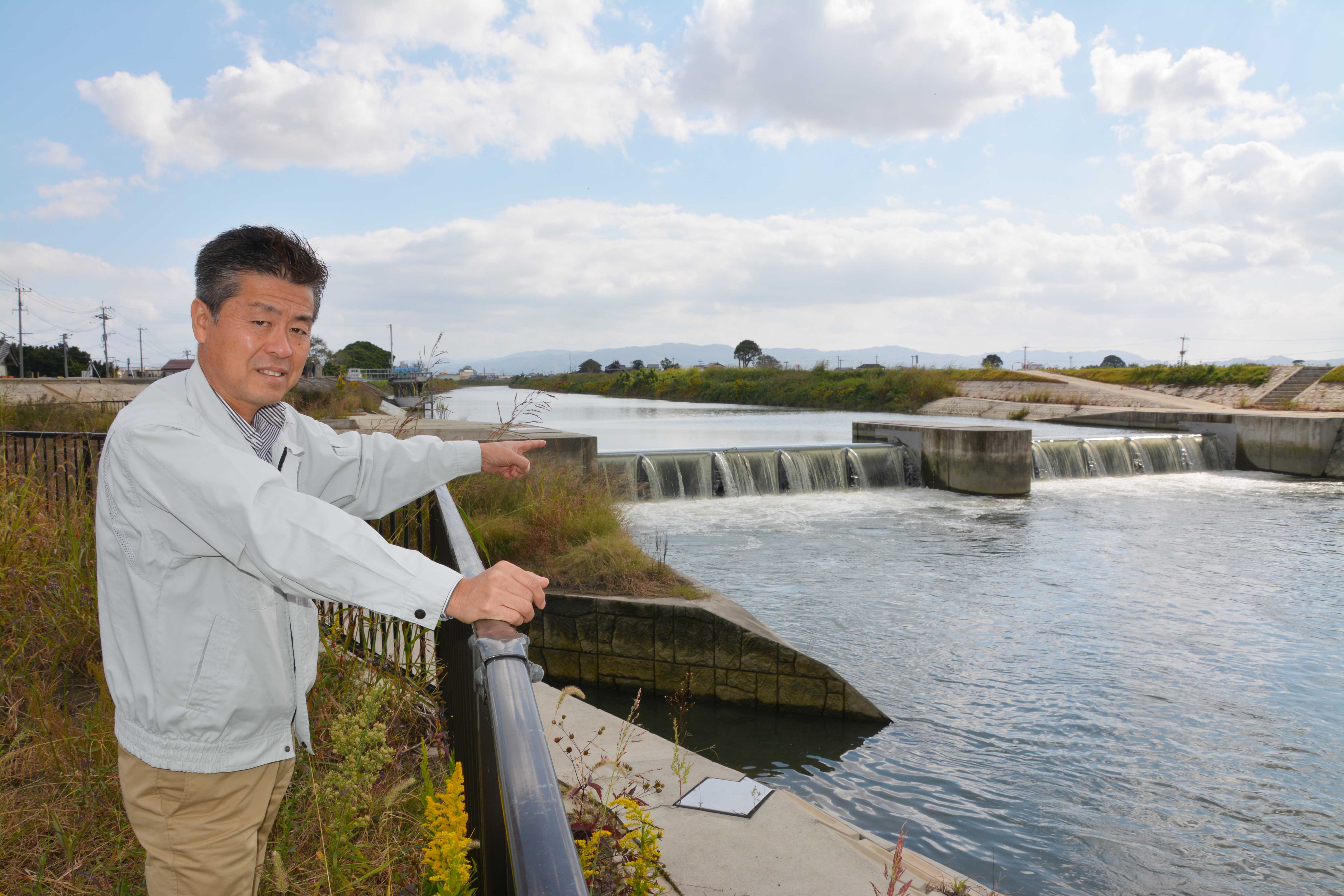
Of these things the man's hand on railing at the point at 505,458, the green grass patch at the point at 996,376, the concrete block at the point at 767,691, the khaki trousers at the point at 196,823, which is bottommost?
the concrete block at the point at 767,691

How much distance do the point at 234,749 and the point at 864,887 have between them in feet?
7.70

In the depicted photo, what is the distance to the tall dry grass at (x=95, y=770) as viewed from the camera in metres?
2.34

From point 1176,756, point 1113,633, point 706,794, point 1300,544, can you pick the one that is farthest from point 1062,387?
point 706,794

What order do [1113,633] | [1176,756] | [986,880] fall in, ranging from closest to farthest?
[986,880] < [1176,756] < [1113,633]

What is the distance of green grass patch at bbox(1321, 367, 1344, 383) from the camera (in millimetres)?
29734

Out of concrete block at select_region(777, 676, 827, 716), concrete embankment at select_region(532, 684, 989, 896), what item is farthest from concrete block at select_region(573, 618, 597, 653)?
concrete embankment at select_region(532, 684, 989, 896)

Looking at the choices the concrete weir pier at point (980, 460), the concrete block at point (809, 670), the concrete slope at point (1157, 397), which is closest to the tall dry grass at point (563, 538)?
the concrete block at point (809, 670)

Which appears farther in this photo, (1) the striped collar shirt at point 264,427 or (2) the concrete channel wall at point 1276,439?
(2) the concrete channel wall at point 1276,439

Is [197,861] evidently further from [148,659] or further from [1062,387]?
[1062,387]

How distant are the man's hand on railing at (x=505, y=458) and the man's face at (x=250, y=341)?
75 centimetres

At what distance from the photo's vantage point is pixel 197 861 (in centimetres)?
164

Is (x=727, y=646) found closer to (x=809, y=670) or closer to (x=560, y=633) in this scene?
(x=809, y=670)

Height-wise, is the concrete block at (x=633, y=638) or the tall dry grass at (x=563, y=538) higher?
the tall dry grass at (x=563, y=538)

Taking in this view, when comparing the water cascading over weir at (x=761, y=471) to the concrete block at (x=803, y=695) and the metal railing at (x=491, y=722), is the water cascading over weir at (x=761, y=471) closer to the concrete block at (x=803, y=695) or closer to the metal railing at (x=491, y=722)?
the concrete block at (x=803, y=695)
